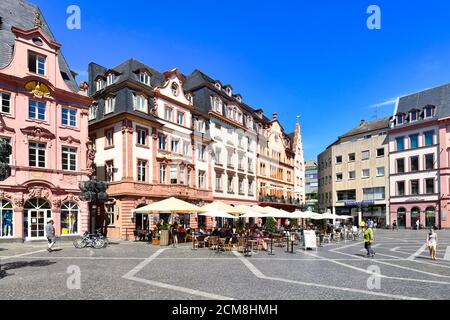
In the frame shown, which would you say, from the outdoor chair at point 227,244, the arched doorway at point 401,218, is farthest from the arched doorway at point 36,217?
the arched doorway at point 401,218

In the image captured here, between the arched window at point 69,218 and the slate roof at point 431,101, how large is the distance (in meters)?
48.6

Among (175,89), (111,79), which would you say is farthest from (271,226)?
(111,79)

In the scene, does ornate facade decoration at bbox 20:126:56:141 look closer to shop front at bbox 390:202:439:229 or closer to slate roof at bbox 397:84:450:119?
shop front at bbox 390:202:439:229

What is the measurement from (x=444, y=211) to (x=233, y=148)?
2978cm

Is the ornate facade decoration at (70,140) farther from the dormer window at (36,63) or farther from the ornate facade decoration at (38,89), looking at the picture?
the dormer window at (36,63)

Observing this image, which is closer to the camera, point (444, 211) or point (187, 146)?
point (187, 146)

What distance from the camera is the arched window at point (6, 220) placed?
79.2 ft

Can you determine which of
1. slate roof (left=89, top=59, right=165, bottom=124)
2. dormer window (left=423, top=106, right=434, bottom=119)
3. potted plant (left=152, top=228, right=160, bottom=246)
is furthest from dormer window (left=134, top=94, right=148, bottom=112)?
dormer window (left=423, top=106, right=434, bottom=119)

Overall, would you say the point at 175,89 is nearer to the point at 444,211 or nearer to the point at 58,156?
the point at 58,156

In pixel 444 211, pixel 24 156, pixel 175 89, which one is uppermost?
pixel 175 89

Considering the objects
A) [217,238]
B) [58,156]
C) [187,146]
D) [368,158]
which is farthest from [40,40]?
[368,158]

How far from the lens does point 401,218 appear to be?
5559 centimetres
